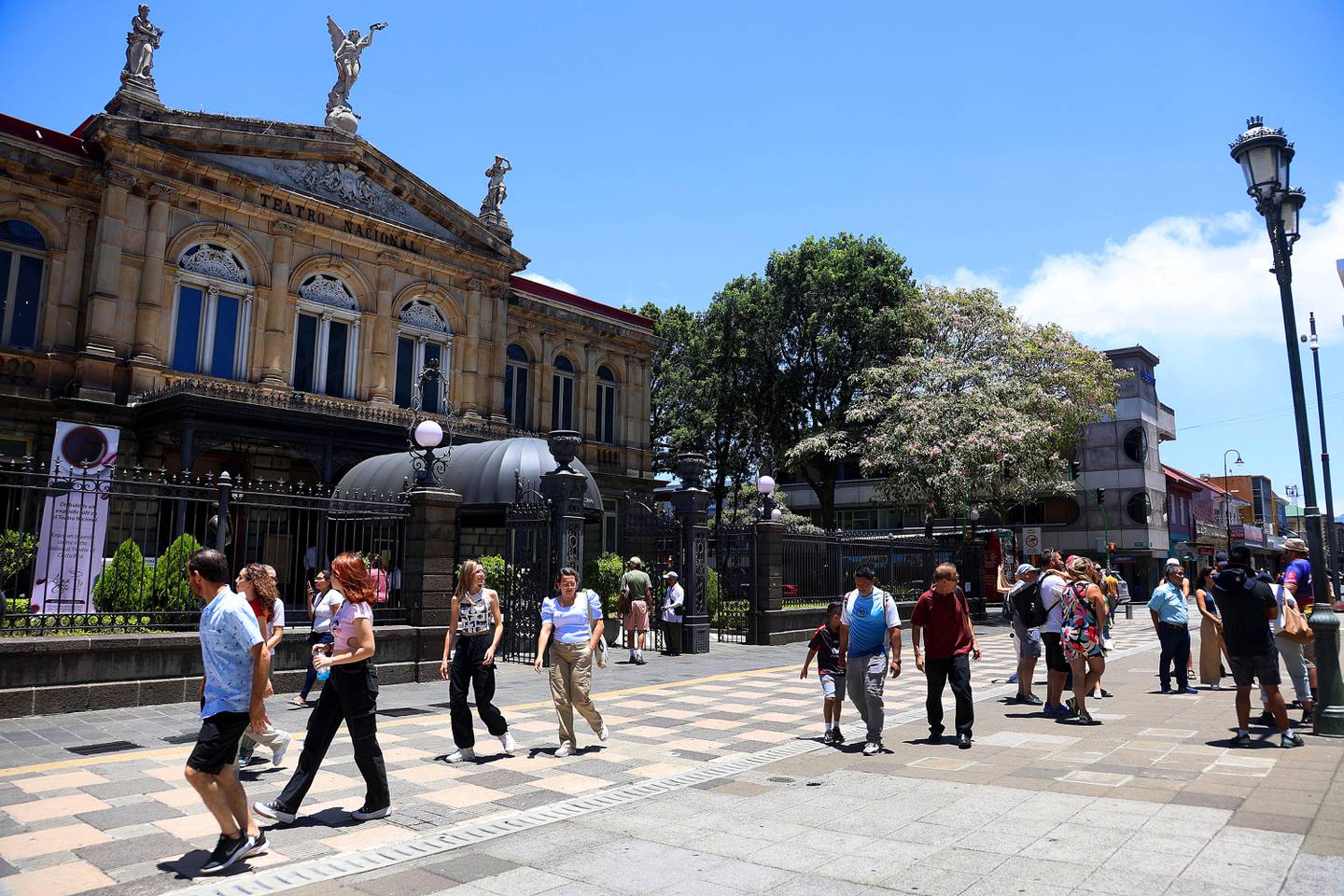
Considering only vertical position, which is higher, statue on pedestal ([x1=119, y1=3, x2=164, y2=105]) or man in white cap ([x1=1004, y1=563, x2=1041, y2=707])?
statue on pedestal ([x1=119, y1=3, x2=164, y2=105])

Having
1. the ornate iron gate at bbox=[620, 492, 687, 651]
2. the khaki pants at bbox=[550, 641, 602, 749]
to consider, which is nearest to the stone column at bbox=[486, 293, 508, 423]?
the ornate iron gate at bbox=[620, 492, 687, 651]

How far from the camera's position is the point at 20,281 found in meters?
20.6

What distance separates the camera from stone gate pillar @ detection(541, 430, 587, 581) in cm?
1536

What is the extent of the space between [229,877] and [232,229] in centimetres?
2186

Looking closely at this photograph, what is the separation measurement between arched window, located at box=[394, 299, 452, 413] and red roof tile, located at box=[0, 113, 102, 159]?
339 inches

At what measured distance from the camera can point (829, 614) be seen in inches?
364

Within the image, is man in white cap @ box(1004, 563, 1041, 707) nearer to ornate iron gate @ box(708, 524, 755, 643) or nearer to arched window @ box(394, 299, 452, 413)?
ornate iron gate @ box(708, 524, 755, 643)

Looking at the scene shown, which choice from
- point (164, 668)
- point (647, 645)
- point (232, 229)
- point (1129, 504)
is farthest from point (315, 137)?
point (1129, 504)

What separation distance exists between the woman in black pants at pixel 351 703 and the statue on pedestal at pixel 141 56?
21170mm

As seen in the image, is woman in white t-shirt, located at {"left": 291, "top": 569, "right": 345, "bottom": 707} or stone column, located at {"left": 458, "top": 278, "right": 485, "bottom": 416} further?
stone column, located at {"left": 458, "top": 278, "right": 485, "bottom": 416}

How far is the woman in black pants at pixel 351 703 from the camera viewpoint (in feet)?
19.5

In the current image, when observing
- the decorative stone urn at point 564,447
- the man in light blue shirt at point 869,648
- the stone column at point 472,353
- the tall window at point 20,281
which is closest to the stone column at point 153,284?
the tall window at point 20,281

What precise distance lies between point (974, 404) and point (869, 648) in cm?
2273

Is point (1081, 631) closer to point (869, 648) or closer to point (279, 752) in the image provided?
point (869, 648)
